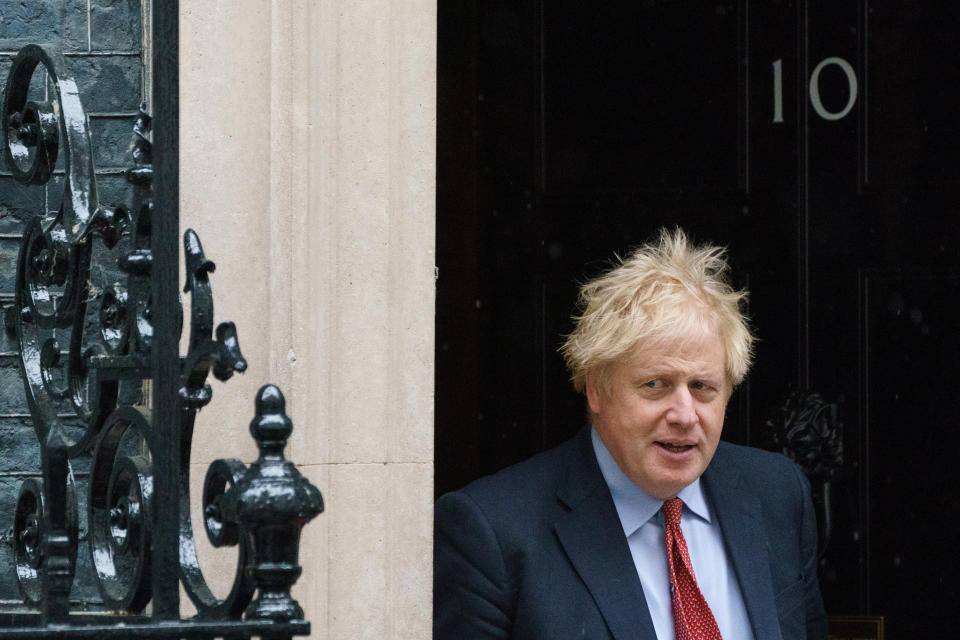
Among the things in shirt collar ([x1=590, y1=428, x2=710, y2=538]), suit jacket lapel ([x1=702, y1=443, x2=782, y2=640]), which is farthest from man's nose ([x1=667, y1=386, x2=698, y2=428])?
suit jacket lapel ([x1=702, y1=443, x2=782, y2=640])

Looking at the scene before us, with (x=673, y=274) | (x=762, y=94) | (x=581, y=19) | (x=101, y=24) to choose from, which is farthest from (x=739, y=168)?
(x=101, y=24)

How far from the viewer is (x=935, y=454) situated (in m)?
5.11

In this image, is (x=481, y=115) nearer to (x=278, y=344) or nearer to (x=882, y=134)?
(x=882, y=134)

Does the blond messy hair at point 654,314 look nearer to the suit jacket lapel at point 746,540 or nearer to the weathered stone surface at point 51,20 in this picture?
the suit jacket lapel at point 746,540

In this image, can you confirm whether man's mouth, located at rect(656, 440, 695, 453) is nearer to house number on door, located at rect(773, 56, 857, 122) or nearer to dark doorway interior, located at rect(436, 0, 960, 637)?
dark doorway interior, located at rect(436, 0, 960, 637)

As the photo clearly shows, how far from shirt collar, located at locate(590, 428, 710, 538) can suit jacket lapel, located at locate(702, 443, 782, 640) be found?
42 millimetres

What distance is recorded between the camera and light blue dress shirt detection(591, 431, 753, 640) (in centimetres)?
331

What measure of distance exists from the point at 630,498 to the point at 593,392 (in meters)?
0.24

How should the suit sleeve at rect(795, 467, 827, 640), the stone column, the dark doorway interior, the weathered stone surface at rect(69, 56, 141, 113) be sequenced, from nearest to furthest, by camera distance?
the stone column, the weathered stone surface at rect(69, 56, 141, 113), the suit sleeve at rect(795, 467, 827, 640), the dark doorway interior

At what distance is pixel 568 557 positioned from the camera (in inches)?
131

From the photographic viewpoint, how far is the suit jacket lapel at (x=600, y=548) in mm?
3230

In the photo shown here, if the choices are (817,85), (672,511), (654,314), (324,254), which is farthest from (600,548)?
(817,85)

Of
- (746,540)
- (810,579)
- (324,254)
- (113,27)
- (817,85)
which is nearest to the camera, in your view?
(324,254)

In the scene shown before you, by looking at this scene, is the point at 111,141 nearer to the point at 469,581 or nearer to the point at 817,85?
the point at 469,581
